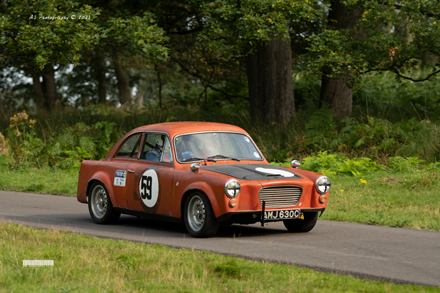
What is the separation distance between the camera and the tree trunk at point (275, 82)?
64.0 ft

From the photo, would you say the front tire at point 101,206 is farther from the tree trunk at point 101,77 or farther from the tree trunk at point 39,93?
the tree trunk at point 101,77

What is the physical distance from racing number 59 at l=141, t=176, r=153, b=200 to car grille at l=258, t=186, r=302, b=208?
6.28 ft

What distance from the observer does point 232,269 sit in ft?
20.4

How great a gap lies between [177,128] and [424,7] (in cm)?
1182

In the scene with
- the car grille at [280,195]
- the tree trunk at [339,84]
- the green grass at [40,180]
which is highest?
the tree trunk at [339,84]

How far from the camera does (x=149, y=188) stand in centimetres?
935

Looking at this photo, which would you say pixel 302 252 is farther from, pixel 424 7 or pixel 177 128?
pixel 424 7

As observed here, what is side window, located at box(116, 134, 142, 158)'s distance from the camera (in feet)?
33.3

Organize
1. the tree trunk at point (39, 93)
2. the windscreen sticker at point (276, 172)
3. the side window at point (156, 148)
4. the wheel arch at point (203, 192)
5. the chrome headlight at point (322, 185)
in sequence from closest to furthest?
the wheel arch at point (203, 192)
the windscreen sticker at point (276, 172)
the chrome headlight at point (322, 185)
the side window at point (156, 148)
the tree trunk at point (39, 93)

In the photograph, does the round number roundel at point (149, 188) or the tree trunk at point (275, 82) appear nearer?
the round number roundel at point (149, 188)

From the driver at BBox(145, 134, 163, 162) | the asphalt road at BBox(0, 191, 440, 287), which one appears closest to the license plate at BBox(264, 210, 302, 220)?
the asphalt road at BBox(0, 191, 440, 287)

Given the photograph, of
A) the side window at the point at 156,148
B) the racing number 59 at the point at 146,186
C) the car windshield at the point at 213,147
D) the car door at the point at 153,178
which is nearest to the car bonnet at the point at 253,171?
the car windshield at the point at 213,147

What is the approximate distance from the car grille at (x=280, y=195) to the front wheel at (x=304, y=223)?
671 mm

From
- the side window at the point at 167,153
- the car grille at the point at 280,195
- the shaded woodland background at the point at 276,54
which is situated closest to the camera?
the car grille at the point at 280,195
